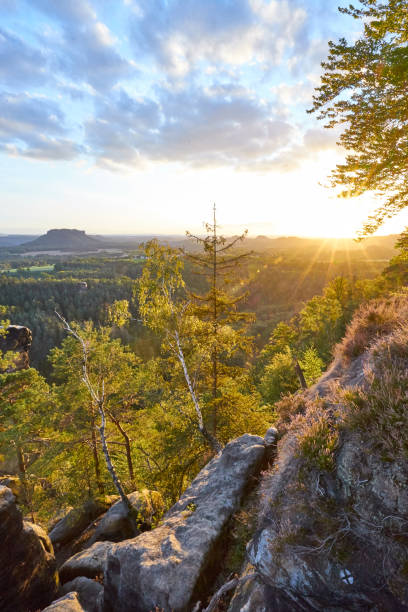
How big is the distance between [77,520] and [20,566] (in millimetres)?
8765

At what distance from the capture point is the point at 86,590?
34.0 feet

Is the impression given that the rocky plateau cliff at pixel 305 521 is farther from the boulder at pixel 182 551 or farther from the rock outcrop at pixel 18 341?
the rock outcrop at pixel 18 341

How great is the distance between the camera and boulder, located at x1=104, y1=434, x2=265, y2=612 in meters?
6.48

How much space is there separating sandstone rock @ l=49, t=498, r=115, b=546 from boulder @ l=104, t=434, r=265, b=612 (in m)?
11.6

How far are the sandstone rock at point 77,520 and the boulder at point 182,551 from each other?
38.0 feet

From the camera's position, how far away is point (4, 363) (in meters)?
17.1

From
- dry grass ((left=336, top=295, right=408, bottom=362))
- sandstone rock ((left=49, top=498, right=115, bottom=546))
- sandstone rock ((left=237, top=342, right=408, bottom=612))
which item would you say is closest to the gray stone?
dry grass ((left=336, top=295, right=408, bottom=362))

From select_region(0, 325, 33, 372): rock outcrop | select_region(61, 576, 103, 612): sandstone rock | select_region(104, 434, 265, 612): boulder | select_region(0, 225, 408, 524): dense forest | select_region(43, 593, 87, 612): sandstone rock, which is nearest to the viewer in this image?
select_region(104, 434, 265, 612): boulder

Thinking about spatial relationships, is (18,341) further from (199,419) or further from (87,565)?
(199,419)

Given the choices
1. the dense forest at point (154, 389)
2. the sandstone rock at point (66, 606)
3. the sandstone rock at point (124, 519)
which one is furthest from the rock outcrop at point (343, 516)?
the sandstone rock at point (124, 519)

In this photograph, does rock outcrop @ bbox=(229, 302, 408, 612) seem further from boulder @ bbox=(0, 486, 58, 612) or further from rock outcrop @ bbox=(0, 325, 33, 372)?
rock outcrop @ bbox=(0, 325, 33, 372)

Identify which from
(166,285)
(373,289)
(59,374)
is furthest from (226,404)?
(373,289)

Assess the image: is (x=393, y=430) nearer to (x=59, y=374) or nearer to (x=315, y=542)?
(x=315, y=542)

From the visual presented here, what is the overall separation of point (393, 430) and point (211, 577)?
19.6 ft
